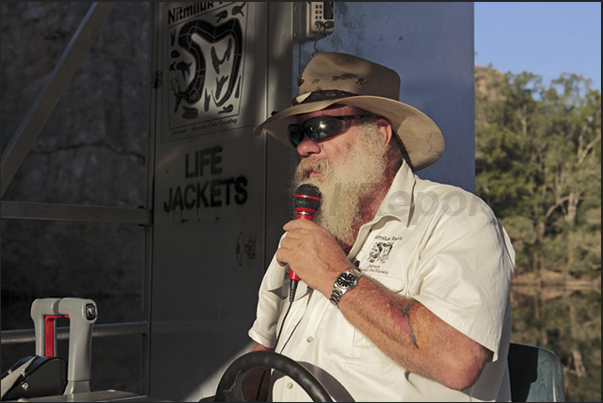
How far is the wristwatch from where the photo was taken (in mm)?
1761

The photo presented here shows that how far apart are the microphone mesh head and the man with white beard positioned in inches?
4.5

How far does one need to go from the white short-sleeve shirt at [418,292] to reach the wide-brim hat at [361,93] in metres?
0.22

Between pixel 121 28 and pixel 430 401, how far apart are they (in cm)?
1830

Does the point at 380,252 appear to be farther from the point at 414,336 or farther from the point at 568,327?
the point at 568,327

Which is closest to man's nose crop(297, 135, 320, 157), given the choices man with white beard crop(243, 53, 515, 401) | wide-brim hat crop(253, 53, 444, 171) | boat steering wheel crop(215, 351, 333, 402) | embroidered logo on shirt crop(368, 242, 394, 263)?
man with white beard crop(243, 53, 515, 401)

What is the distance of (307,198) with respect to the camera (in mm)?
2049

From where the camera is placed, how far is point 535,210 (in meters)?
36.2

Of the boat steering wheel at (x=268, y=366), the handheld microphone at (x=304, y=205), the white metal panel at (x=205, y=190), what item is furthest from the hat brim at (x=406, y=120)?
the white metal panel at (x=205, y=190)

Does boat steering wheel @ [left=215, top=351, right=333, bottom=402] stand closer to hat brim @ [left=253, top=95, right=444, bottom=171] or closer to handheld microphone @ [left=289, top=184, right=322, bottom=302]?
handheld microphone @ [left=289, top=184, right=322, bottom=302]

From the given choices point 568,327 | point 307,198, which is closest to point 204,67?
point 307,198

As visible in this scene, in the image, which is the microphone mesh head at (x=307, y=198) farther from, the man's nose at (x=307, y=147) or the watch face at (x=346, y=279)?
the watch face at (x=346, y=279)

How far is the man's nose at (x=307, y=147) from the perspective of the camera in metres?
2.23

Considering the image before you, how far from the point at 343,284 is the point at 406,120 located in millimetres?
801

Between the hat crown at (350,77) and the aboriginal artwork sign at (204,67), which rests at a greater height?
the aboriginal artwork sign at (204,67)
